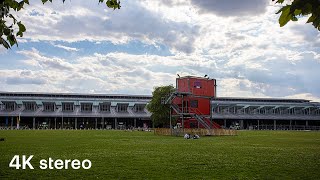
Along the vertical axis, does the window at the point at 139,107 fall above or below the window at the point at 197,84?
below

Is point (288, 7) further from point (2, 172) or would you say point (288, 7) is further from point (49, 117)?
point (49, 117)

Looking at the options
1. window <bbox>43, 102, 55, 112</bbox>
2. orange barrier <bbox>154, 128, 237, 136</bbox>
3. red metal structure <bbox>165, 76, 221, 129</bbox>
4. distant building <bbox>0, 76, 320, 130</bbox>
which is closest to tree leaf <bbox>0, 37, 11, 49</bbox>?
orange barrier <bbox>154, 128, 237, 136</bbox>

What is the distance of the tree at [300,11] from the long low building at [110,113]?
3676 inches

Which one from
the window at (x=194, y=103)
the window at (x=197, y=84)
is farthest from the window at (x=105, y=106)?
the window at (x=194, y=103)

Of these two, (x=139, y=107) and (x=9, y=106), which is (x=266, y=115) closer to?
(x=139, y=107)

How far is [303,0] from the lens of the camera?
4.25m

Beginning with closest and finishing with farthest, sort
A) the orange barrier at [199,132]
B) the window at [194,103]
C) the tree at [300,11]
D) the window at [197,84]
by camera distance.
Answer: the tree at [300,11]
the orange barrier at [199,132]
the window at [194,103]
the window at [197,84]

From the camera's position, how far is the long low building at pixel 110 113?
103m

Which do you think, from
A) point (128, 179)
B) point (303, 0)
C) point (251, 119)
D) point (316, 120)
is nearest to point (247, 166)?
point (128, 179)

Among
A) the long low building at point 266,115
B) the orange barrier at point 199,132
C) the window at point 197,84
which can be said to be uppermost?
the window at point 197,84

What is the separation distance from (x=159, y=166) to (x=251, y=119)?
104m

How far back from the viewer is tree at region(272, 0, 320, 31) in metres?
4.24

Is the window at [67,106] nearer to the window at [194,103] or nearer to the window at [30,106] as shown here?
the window at [30,106]

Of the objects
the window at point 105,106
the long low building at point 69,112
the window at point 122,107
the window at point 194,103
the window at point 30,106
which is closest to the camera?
the window at point 194,103
